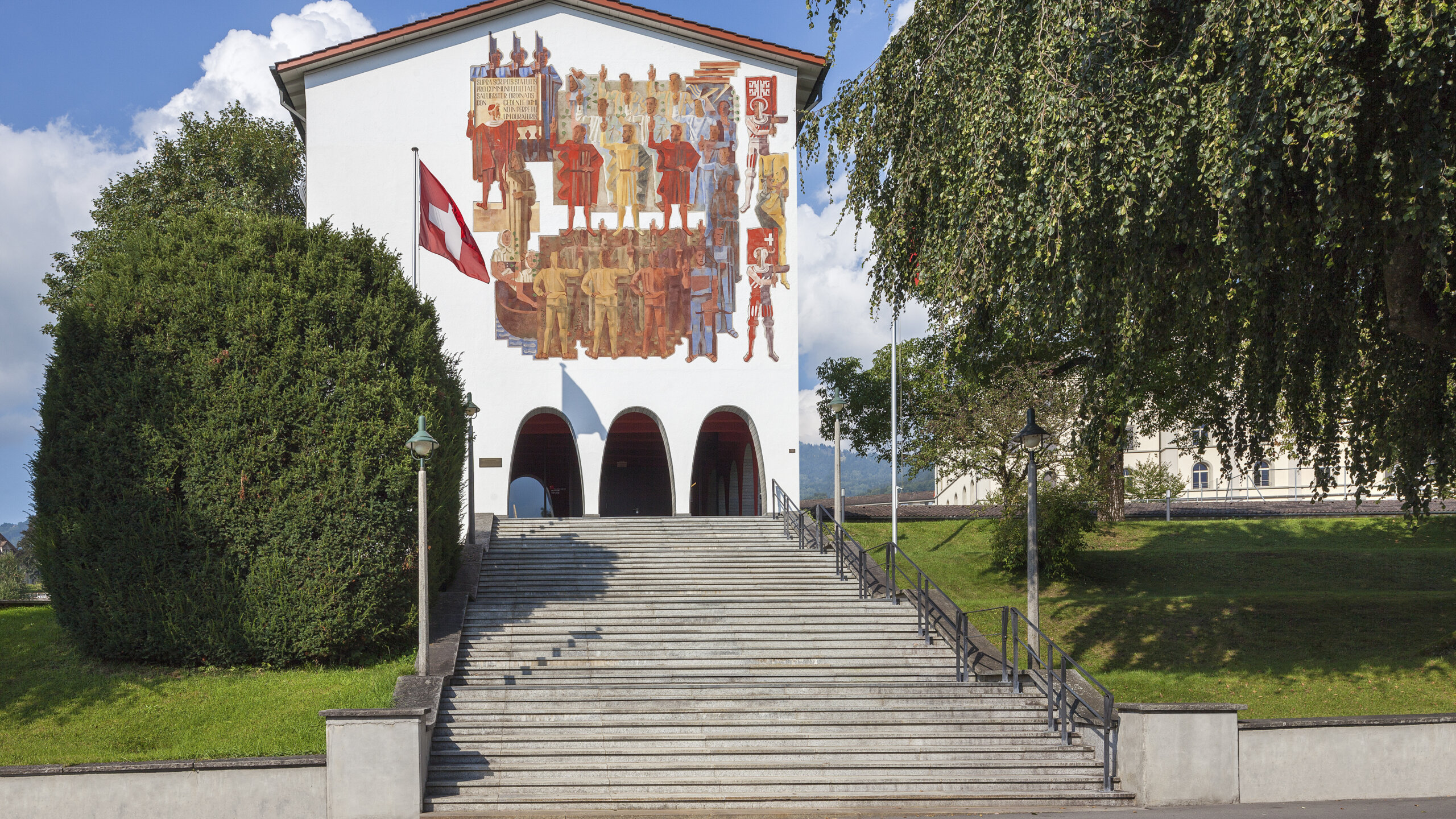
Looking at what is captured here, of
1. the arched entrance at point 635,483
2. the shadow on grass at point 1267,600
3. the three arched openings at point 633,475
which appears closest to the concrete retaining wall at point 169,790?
the shadow on grass at point 1267,600

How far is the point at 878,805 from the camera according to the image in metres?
10.1

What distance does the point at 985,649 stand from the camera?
13.4 m

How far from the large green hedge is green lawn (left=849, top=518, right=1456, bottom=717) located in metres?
10.2

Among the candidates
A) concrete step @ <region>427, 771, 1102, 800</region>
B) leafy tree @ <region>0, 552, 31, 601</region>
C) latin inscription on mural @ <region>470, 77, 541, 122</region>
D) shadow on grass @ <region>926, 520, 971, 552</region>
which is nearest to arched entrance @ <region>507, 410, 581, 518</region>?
latin inscription on mural @ <region>470, 77, 541, 122</region>

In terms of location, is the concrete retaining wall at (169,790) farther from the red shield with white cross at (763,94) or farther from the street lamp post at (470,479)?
the red shield with white cross at (763,94)

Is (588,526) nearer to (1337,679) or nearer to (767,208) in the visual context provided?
(767,208)

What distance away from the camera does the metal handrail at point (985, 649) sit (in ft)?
35.7

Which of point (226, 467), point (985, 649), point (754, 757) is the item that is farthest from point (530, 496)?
point (754, 757)

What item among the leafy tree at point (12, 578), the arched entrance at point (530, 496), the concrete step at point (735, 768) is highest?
the arched entrance at point (530, 496)

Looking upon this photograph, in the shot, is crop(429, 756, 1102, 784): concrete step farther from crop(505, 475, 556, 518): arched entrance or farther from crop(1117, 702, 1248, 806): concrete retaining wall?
crop(505, 475, 556, 518): arched entrance

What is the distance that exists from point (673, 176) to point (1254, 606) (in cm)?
1499

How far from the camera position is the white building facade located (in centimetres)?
2375

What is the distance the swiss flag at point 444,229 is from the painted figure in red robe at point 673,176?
20.6 feet

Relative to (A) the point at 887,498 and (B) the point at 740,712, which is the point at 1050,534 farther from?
(A) the point at 887,498
